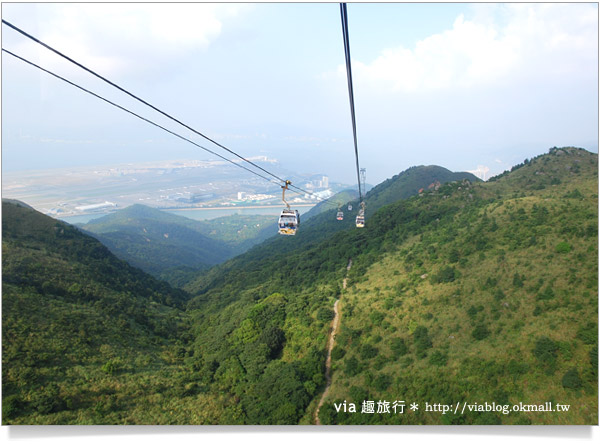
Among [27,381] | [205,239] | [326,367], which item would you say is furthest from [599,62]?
[205,239]


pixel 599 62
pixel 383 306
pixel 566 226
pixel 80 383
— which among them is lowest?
pixel 80 383

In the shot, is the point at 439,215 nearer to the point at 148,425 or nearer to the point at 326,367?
the point at 326,367

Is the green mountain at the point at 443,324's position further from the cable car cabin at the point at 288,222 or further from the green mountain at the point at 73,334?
the cable car cabin at the point at 288,222

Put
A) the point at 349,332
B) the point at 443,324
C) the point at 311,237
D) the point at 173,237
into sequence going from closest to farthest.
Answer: the point at 443,324 → the point at 349,332 → the point at 311,237 → the point at 173,237

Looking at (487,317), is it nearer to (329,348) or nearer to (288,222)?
(329,348)

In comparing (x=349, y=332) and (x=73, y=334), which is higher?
(x=73, y=334)

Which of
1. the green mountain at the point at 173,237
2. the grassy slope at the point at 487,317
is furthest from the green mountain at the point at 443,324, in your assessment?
the green mountain at the point at 173,237

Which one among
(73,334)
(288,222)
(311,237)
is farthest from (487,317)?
(311,237)
